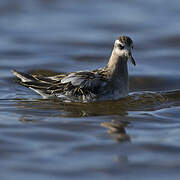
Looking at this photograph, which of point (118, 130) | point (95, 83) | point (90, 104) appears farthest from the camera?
point (95, 83)

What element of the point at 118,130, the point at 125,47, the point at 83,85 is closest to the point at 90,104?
the point at 83,85

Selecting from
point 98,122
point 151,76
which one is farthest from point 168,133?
point 151,76

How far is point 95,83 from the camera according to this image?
12.1 metres

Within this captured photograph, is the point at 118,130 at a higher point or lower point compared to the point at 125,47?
lower

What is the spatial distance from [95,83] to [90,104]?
476 millimetres

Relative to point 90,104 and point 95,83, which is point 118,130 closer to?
point 90,104

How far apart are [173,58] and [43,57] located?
11.7 feet

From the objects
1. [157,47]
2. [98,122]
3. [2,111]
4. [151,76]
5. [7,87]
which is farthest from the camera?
[157,47]

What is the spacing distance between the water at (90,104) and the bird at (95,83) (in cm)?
23

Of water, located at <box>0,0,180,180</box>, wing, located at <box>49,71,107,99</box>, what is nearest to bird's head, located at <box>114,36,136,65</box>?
wing, located at <box>49,71,107,99</box>

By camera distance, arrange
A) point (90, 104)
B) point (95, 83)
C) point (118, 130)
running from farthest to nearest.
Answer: point (95, 83) < point (90, 104) < point (118, 130)

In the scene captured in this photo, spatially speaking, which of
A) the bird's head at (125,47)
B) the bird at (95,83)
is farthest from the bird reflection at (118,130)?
the bird's head at (125,47)

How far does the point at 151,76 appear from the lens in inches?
552

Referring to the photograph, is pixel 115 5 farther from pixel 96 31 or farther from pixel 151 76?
pixel 151 76
